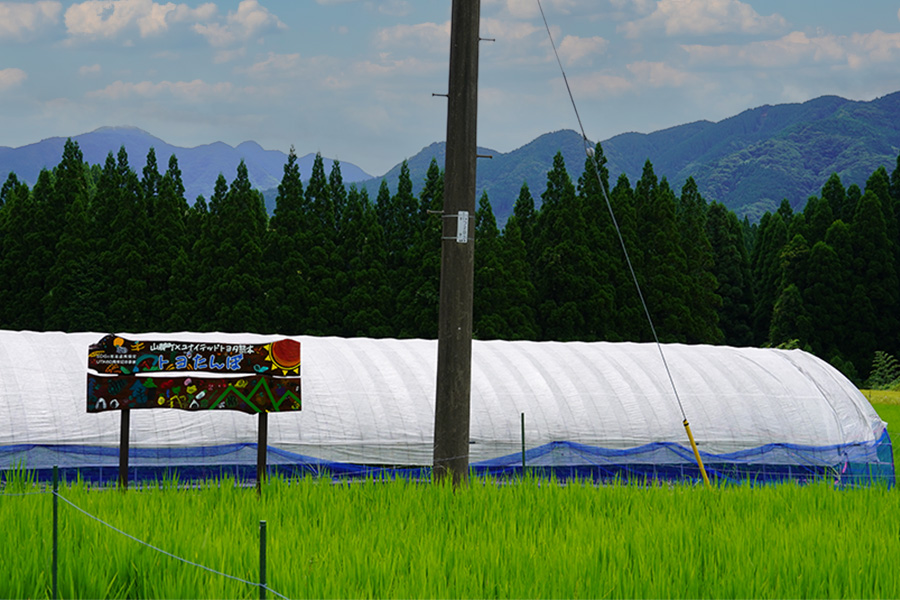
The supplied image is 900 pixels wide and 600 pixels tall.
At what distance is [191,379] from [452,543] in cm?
396

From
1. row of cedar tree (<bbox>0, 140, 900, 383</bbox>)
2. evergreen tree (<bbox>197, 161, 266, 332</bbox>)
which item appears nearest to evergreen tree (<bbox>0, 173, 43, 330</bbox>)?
row of cedar tree (<bbox>0, 140, 900, 383</bbox>)

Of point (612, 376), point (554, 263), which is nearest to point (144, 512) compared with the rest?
point (612, 376)

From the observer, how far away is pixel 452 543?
6355 millimetres

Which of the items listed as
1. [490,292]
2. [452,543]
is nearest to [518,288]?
[490,292]

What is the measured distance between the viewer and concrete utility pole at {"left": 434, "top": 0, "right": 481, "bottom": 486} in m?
8.92

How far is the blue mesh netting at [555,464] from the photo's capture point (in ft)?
35.0

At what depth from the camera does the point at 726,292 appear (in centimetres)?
4884

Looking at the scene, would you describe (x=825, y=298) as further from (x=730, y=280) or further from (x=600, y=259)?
(x=600, y=259)

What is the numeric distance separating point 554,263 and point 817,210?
668 inches

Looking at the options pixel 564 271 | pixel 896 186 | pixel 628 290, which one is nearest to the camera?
pixel 564 271

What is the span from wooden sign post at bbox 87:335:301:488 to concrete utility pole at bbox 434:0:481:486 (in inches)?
63.9

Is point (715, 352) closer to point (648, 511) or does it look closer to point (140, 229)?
point (648, 511)

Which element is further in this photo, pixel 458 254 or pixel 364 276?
pixel 364 276

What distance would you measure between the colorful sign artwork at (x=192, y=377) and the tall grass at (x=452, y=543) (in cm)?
105
